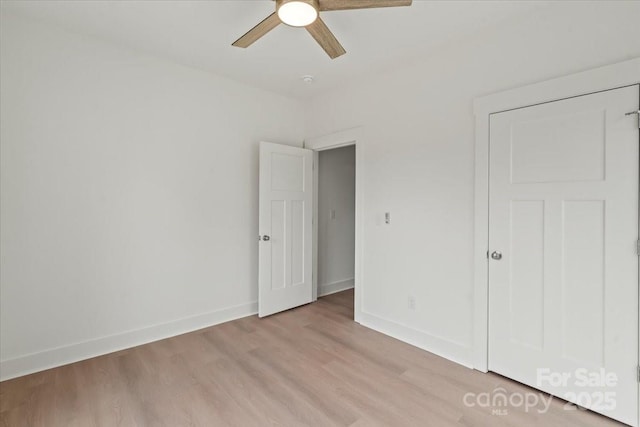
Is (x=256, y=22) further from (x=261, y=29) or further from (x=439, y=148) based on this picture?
(x=439, y=148)

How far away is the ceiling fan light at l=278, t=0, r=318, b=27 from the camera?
166cm

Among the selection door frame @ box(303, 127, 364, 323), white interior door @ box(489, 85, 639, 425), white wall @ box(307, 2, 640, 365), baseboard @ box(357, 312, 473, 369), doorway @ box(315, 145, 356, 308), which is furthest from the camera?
doorway @ box(315, 145, 356, 308)

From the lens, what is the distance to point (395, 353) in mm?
2662

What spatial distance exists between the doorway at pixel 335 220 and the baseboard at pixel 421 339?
1.20 m

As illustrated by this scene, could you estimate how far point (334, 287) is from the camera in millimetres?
4531

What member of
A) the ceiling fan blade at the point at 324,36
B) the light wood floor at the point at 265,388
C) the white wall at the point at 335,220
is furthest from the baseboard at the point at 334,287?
the ceiling fan blade at the point at 324,36

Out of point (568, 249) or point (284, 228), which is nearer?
point (568, 249)

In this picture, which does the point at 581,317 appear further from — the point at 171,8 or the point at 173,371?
the point at 171,8

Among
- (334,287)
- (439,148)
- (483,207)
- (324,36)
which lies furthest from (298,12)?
(334,287)

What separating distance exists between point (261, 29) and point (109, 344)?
9.25 ft

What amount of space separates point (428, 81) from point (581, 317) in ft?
6.94

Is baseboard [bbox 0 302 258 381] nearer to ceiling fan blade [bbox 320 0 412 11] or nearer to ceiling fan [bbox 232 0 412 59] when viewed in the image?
ceiling fan [bbox 232 0 412 59]

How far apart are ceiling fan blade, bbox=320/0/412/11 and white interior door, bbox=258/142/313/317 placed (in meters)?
1.91

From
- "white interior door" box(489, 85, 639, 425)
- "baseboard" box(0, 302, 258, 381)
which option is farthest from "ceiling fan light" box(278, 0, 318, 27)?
"baseboard" box(0, 302, 258, 381)
